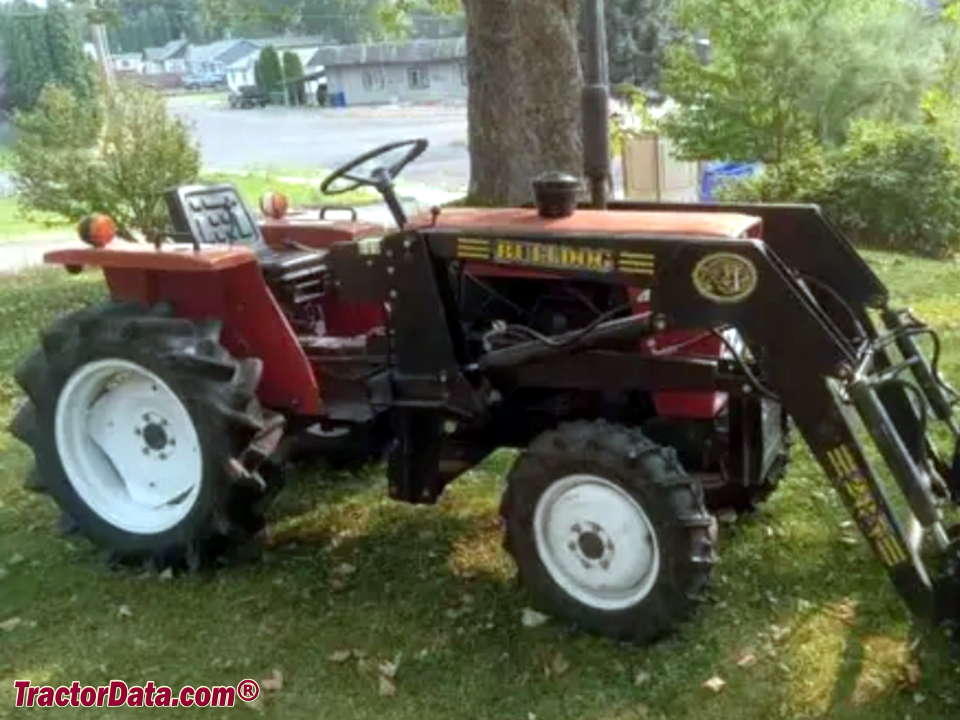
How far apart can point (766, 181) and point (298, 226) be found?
32.3ft

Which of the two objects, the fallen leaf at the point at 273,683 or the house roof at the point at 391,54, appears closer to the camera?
the fallen leaf at the point at 273,683

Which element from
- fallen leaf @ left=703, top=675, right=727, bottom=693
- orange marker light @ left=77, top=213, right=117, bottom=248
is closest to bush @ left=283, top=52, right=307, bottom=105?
orange marker light @ left=77, top=213, right=117, bottom=248

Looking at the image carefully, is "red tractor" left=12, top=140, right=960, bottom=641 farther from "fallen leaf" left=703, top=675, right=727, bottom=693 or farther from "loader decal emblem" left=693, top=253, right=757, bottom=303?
"fallen leaf" left=703, top=675, right=727, bottom=693

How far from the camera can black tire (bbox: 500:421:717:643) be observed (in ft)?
10.7

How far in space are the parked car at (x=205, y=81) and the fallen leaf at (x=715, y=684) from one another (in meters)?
84.3

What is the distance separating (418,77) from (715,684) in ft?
203

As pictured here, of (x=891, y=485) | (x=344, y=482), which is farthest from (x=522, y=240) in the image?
(x=344, y=482)

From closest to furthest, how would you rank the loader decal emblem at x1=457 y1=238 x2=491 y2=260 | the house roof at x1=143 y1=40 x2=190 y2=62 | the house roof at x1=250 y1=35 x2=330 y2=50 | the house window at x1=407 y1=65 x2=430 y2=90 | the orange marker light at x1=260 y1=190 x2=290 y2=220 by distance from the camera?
the loader decal emblem at x1=457 y1=238 x2=491 y2=260, the orange marker light at x1=260 y1=190 x2=290 y2=220, the house window at x1=407 y1=65 x2=430 y2=90, the house roof at x1=250 y1=35 x2=330 y2=50, the house roof at x1=143 y1=40 x2=190 y2=62

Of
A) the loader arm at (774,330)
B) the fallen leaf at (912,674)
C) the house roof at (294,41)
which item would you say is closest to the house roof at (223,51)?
the house roof at (294,41)

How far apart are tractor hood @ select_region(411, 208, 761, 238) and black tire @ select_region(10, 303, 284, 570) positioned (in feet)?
2.61

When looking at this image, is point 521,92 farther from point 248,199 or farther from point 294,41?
point 294,41

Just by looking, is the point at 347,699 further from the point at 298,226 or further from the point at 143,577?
the point at 298,226

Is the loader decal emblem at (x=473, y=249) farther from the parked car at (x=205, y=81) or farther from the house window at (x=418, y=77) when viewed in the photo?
the parked car at (x=205, y=81)

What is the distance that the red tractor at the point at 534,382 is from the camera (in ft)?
10.5
